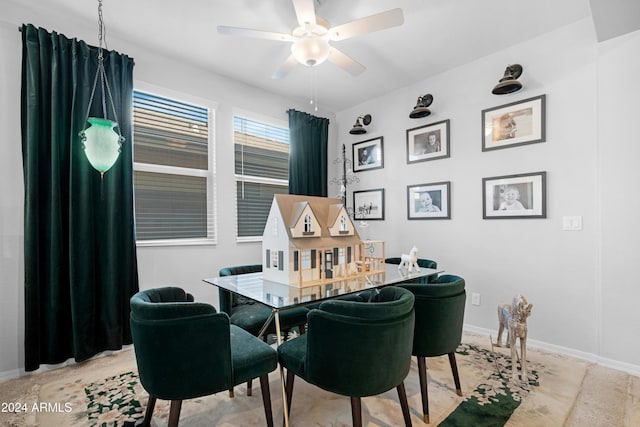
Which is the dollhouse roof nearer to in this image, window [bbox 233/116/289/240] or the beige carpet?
the beige carpet

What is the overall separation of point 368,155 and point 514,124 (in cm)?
182

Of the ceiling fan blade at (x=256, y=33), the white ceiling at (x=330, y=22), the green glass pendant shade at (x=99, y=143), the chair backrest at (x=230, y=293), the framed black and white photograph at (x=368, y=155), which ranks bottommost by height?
the chair backrest at (x=230, y=293)

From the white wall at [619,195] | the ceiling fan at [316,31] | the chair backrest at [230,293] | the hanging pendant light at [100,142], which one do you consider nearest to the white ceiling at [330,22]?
→ the ceiling fan at [316,31]

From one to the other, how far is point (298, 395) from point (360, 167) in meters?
3.13

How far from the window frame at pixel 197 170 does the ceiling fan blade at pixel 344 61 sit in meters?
1.69

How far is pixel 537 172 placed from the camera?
284 cm

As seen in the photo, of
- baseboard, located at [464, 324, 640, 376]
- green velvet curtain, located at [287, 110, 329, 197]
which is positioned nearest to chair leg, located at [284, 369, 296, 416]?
baseboard, located at [464, 324, 640, 376]

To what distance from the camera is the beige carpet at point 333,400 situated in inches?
71.6

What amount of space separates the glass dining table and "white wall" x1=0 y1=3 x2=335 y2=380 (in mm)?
1159

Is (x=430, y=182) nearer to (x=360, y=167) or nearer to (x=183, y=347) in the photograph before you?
(x=360, y=167)

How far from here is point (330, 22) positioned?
2555 millimetres

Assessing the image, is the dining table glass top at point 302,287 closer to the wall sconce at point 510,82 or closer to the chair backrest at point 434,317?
the chair backrest at point 434,317

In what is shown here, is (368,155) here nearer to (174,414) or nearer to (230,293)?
(230,293)

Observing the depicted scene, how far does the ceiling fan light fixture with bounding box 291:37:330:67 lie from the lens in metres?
2.01
